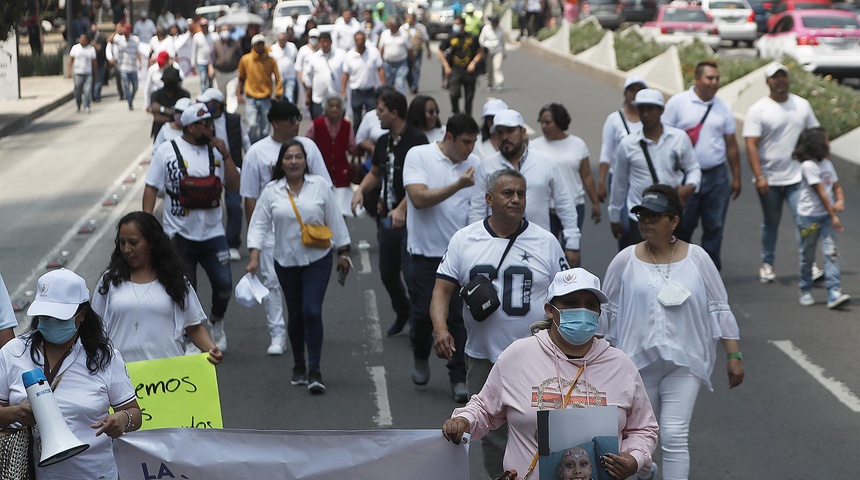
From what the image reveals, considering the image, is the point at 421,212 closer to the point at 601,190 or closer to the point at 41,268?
the point at 601,190

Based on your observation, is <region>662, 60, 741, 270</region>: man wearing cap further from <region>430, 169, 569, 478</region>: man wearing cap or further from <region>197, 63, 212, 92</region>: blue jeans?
<region>197, 63, 212, 92</region>: blue jeans

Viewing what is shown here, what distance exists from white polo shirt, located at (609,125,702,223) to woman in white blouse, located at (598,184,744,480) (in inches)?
125

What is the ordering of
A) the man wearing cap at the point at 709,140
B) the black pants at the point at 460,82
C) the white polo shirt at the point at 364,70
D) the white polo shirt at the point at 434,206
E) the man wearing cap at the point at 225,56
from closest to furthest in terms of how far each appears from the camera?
the white polo shirt at the point at 434,206 < the man wearing cap at the point at 709,140 < the white polo shirt at the point at 364,70 < the black pants at the point at 460,82 < the man wearing cap at the point at 225,56

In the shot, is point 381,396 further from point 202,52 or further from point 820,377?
point 202,52

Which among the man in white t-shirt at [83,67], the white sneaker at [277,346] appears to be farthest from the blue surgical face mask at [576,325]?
the man in white t-shirt at [83,67]

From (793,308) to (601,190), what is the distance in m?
1.97

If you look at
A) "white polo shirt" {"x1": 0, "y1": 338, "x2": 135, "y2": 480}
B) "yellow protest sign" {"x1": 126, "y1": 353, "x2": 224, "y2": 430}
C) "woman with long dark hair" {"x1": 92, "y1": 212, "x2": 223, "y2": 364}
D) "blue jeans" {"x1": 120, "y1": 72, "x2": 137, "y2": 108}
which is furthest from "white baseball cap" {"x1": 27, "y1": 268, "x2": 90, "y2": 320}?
"blue jeans" {"x1": 120, "y1": 72, "x2": 137, "y2": 108}

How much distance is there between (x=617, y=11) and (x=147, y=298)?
4530 centimetres

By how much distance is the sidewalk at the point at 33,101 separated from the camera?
2725 cm

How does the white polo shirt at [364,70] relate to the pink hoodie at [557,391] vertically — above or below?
below

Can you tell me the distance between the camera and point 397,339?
1062 centimetres

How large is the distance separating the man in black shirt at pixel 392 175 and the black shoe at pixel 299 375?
3.57 ft

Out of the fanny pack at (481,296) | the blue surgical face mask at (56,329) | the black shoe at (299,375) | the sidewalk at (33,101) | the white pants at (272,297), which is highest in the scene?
the blue surgical face mask at (56,329)

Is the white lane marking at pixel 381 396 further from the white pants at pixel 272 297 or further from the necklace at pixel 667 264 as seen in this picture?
the necklace at pixel 667 264
